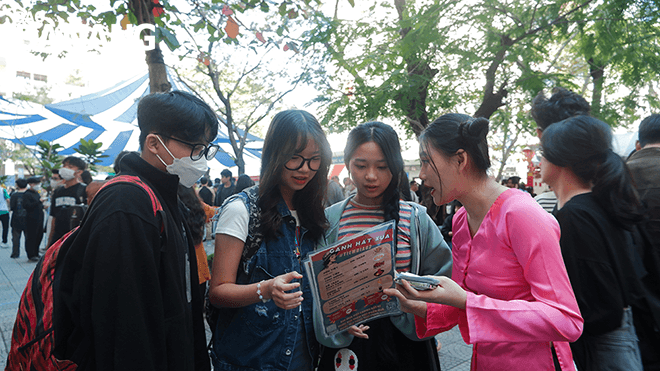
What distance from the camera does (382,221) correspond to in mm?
2121

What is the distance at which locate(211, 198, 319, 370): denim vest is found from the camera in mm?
1703

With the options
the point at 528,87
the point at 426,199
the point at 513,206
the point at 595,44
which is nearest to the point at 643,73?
the point at 595,44

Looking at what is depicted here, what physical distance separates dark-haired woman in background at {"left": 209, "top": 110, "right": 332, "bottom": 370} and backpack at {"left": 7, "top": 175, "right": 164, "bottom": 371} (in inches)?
15.0

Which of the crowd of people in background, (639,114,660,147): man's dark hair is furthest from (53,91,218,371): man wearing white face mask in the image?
(639,114,660,147): man's dark hair

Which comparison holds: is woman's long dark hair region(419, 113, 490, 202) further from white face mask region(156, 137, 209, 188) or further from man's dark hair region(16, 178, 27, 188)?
man's dark hair region(16, 178, 27, 188)

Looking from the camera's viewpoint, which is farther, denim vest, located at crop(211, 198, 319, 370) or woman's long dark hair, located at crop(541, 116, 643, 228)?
woman's long dark hair, located at crop(541, 116, 643, 228)

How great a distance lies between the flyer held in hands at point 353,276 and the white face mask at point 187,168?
0.64 metres

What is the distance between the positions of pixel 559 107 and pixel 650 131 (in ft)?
1.65

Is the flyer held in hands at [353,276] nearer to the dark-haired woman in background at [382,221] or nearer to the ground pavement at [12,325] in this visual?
the dark-haired woman in background at [382,221]

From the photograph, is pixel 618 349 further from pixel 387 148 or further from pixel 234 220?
pixel 234 220

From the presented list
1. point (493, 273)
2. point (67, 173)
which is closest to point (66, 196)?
point (67, 173)

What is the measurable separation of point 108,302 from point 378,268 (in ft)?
3.04

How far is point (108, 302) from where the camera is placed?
4.28 feet

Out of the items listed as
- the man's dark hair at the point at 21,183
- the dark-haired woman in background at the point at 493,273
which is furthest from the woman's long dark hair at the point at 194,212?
the man's dark hair at the point at 21,183
